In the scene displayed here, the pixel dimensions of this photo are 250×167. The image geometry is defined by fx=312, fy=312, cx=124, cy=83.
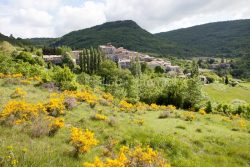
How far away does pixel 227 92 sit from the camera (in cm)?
13875

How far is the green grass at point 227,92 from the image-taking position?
419 feet

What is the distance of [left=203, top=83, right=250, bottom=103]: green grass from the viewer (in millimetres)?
127613

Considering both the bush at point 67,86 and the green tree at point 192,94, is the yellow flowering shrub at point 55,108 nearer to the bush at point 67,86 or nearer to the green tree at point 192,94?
the bush at point 67,86

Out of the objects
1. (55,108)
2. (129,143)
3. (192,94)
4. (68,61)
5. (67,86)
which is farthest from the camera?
(68,61)

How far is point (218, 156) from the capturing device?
16.6 m

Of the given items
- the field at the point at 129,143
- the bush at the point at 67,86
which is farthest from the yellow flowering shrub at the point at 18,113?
the bush at the point at 67,86

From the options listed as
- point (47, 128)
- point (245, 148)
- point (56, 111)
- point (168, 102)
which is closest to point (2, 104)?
point (56, 111)

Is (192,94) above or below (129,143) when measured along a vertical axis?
below

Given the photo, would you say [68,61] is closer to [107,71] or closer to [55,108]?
[107,71]

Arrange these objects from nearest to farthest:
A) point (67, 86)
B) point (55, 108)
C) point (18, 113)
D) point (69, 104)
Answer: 1. point (18, 113)
2. point (55, 108)
3. point (69, 104)
4. point (67, 86)

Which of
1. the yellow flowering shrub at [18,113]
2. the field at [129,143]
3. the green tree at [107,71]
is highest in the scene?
the yellow flowering shrub at [18,113]

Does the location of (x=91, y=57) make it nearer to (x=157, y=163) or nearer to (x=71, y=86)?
(x=71, y=86)

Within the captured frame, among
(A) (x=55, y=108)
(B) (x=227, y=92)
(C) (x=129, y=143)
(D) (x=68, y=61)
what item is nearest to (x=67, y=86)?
(A) (x=55, y=108)

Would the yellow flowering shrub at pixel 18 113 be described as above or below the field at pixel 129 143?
above
